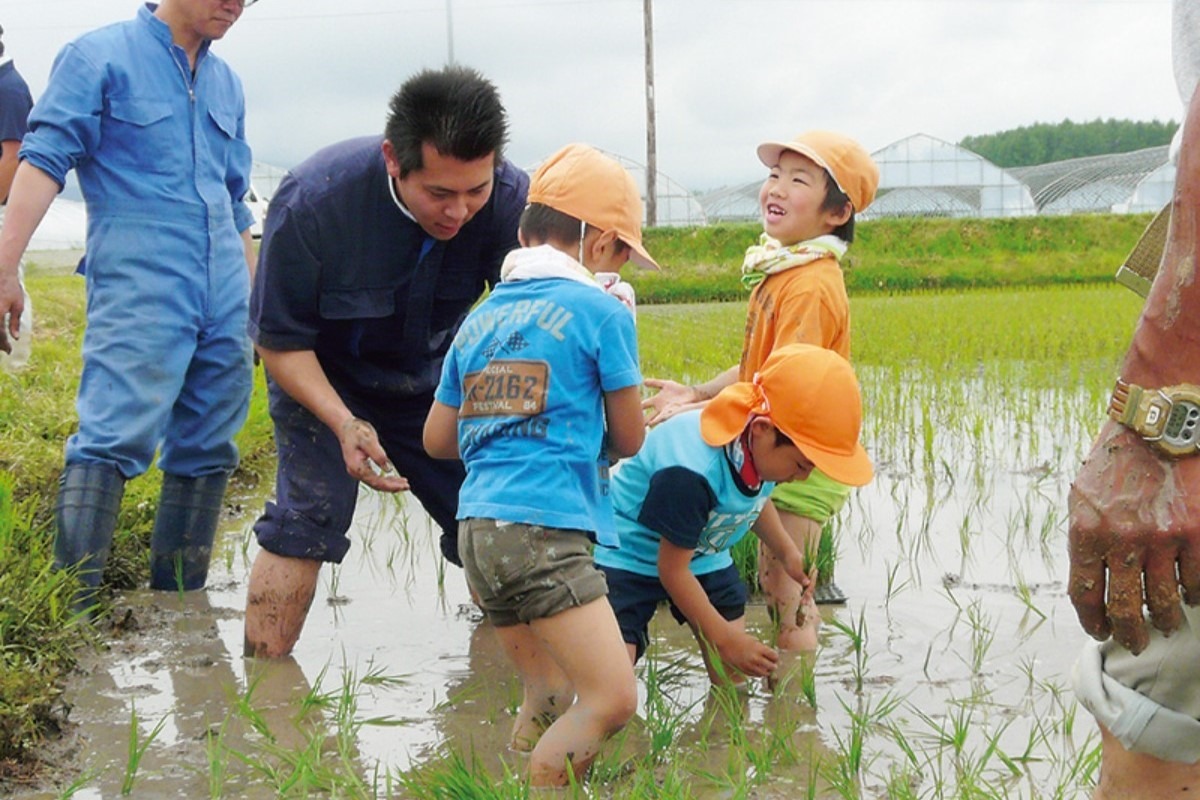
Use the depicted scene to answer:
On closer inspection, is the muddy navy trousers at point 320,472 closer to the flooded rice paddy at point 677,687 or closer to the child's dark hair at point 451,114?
the flooded rice paddy at point 677,687

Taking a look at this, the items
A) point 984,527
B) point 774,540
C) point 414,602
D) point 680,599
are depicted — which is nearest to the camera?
point 680,599

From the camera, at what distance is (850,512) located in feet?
16.0

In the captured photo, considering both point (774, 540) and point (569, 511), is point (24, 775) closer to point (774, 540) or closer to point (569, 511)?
point (569, 511)

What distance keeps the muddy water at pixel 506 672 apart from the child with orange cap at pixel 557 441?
0.31 metres

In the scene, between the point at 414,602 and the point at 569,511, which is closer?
the point at 569,511

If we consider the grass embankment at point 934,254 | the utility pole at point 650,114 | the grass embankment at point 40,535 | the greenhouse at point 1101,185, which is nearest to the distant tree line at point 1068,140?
the greenhouse at point 1101,185

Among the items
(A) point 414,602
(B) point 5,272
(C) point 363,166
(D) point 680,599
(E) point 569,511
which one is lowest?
(A) point 414,602

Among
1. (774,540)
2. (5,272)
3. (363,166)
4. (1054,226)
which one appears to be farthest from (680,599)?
(1054,226)

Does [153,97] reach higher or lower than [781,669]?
higher

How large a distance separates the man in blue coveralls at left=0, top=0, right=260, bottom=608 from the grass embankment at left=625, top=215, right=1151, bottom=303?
15.2 meters

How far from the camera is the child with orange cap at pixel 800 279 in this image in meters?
3.44

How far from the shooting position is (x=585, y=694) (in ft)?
7.91

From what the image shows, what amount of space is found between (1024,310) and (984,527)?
768cm

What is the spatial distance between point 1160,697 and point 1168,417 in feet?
1.43
